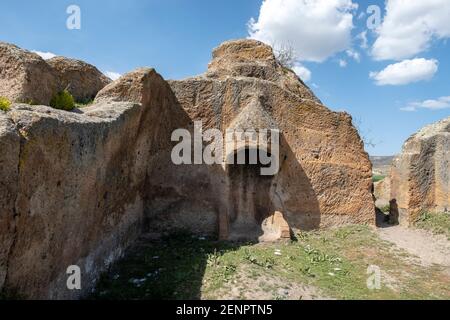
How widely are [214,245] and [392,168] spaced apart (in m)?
6.85

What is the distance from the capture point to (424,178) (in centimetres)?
1191

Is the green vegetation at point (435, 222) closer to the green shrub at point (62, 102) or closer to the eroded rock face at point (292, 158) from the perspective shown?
the eroded rock face at point (292, 158)

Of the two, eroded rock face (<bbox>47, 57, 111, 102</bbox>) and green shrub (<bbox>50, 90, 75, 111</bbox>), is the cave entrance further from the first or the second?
eroded rock face (<bbox>47, 57, 111, 102</bbox>)

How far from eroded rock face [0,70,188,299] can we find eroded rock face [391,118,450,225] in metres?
8.15

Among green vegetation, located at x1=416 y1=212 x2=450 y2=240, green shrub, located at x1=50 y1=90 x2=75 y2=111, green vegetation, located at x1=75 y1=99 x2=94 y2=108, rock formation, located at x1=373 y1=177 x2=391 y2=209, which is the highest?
green vegetation, located at x1=75 y1=99 x2=94 y2=108

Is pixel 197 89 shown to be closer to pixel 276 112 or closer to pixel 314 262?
pixel 276 112

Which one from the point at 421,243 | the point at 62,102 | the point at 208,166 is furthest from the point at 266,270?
the point at 62,102

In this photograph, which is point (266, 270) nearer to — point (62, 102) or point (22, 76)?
point (62, 102)

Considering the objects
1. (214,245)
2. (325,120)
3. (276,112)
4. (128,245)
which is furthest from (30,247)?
(325,120)

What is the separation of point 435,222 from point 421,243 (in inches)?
51.3

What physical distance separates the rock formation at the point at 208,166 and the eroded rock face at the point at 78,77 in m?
2.39

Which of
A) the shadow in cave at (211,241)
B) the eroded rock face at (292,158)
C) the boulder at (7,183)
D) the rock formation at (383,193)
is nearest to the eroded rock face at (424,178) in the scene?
the eroded rock face at (292,158)

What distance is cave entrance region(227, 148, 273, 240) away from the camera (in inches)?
419

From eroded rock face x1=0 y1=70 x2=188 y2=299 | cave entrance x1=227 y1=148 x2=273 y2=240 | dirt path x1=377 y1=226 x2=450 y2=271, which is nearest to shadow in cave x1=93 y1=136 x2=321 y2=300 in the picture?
cave entrance x1=227 y1=148 x2=273 y2=240
